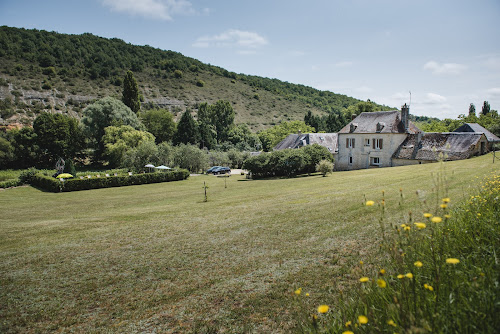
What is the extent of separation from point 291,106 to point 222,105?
51782 millimetres

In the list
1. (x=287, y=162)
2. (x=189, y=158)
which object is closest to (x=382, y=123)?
(x=287, y=162)

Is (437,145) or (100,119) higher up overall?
(100,119)

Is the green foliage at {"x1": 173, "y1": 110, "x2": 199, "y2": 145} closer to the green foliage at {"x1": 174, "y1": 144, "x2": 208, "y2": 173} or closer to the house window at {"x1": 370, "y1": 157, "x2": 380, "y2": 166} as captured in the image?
the green foliage at {"x1": 174, "y1": 144, "x2": 208, "y2": 173}

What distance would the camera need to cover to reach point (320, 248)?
741 cm

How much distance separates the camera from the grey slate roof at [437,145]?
110 ft

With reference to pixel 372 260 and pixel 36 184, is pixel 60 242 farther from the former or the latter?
pixel 36 184

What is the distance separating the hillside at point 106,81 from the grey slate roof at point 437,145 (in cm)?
6500

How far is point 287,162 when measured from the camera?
124ft

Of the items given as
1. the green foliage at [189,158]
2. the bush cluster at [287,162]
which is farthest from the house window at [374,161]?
the green foliage at [189,158]

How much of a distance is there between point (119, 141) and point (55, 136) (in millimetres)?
14942

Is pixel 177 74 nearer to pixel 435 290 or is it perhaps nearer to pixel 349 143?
pixel 349 143

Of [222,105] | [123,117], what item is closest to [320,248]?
[123,117]

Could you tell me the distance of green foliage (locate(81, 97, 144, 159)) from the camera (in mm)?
54188

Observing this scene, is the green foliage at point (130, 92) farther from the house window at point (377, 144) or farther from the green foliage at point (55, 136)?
the house window at point (377, 144)
